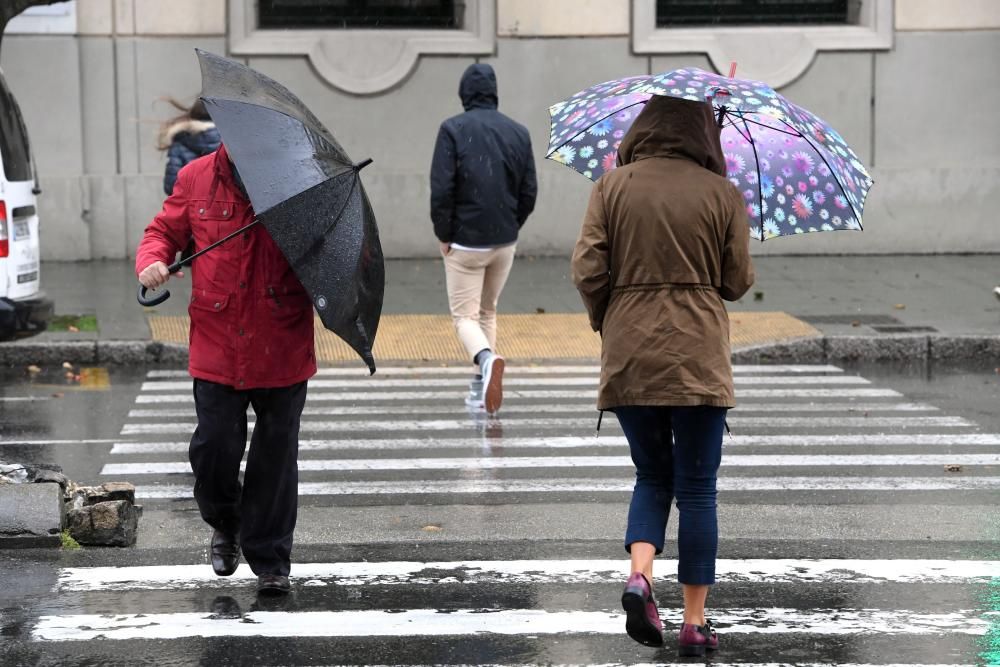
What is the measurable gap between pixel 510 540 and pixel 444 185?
347 centimetres

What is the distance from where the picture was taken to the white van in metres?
9.52

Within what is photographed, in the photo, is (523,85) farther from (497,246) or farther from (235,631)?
(235,631)

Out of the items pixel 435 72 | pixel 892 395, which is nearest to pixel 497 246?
pixel 892 395

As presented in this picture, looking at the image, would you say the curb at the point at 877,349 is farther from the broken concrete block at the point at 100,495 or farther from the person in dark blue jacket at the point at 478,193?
the broken concrete block at the point at 100,495

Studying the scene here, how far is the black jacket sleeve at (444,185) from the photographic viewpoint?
9375mm

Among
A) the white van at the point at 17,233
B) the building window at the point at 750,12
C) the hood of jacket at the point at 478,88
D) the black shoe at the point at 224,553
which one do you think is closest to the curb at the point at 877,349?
the hood of jacket at the point at 478,88

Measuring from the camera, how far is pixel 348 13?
16.4m

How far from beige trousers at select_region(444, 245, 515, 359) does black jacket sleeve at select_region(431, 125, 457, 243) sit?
22 cm

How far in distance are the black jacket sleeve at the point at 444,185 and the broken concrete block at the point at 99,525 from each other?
3.60 metres

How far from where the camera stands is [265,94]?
5160 mm

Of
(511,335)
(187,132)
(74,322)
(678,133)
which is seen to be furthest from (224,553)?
(74,322)

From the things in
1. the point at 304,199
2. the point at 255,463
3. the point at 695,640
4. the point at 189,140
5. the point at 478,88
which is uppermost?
the point at 478,88

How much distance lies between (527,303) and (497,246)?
4134mm

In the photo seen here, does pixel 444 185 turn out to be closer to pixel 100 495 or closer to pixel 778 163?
pixel 100 495
